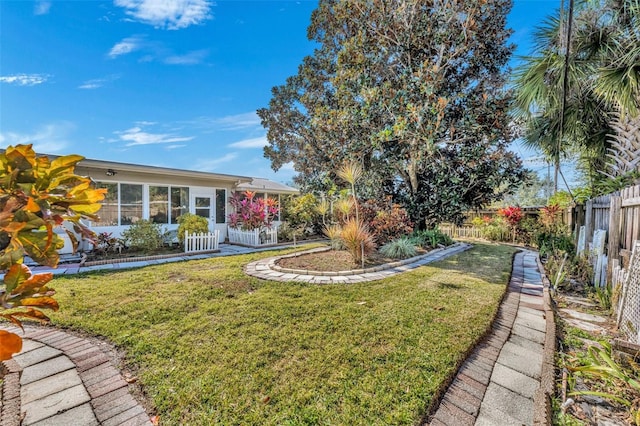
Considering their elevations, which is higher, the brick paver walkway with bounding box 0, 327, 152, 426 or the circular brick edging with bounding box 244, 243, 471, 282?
the circular brick edging with bounding box 244, 243, 471, 282

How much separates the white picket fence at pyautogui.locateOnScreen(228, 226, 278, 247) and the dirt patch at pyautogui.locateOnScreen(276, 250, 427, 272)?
126 inches

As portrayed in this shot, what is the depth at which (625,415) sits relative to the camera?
6.75 feet

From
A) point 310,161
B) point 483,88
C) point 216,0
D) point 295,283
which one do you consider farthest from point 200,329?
point 310,161

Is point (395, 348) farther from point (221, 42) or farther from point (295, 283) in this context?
point (221, 42)

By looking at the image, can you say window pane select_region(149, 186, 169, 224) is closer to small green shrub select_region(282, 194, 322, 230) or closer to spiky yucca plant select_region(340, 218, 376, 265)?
small green shrub select_region(282, 194, 322, 230)

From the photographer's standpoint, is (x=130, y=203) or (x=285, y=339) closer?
(x=285, y=339)

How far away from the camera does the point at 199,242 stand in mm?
8945

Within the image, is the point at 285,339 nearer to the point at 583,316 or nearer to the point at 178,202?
the point at 583,316

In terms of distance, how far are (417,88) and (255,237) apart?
289 inches

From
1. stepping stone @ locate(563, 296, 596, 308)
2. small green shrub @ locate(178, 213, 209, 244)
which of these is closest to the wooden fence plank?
stepping stone @ locate(563, 296, 596, 308)

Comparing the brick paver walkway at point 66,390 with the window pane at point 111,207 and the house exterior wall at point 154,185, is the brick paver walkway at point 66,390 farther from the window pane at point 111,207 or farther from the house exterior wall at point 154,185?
the window pane at point 111,207

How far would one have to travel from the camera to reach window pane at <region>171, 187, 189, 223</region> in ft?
34.2

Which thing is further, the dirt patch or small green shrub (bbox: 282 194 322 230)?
small green shrub (bbox: 282 194 322 230)

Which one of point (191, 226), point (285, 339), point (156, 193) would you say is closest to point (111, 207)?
point (156, 193)
